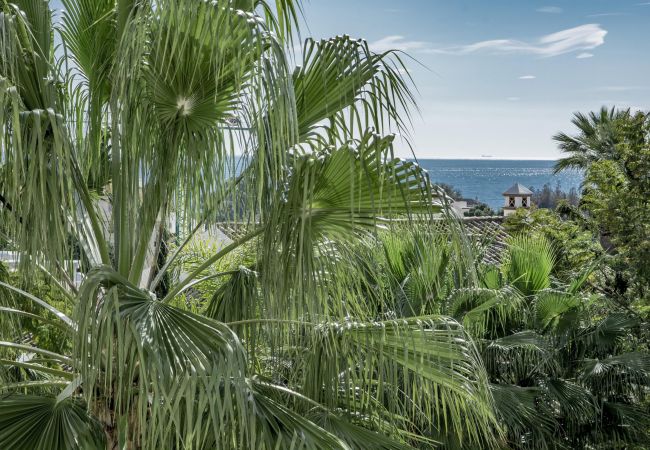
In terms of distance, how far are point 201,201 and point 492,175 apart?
93.4 metres

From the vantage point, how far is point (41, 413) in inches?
91.6

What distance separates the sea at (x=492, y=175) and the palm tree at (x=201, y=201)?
65.0 metres

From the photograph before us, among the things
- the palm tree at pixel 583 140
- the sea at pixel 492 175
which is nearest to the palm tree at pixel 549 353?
the palm tree at pixel 583 140

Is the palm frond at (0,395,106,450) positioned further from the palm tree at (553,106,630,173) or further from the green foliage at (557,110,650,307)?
the palm tree at (553,106,630,173)

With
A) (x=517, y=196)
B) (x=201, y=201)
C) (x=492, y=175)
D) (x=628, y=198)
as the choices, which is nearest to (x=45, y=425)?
(x=201, y=201)

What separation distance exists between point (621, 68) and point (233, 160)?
147 ft

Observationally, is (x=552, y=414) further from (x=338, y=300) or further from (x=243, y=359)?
(x=243, y=359)

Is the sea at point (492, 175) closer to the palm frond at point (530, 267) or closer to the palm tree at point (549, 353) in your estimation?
the palm tree at point (549, 353)

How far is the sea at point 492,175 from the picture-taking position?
7256cm

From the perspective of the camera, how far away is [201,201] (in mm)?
2988

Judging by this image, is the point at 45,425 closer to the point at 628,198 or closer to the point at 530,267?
the point at 530,267

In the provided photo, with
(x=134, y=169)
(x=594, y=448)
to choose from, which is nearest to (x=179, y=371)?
(x=134, y=169)

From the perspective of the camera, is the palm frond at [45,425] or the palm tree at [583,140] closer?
the palm frond at [45,425]

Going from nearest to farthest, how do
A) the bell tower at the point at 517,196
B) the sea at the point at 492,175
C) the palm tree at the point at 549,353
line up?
the palm tree at the point at 549,353 → the bell tower at the point at 517,196 → the sea at the point at 492,175
